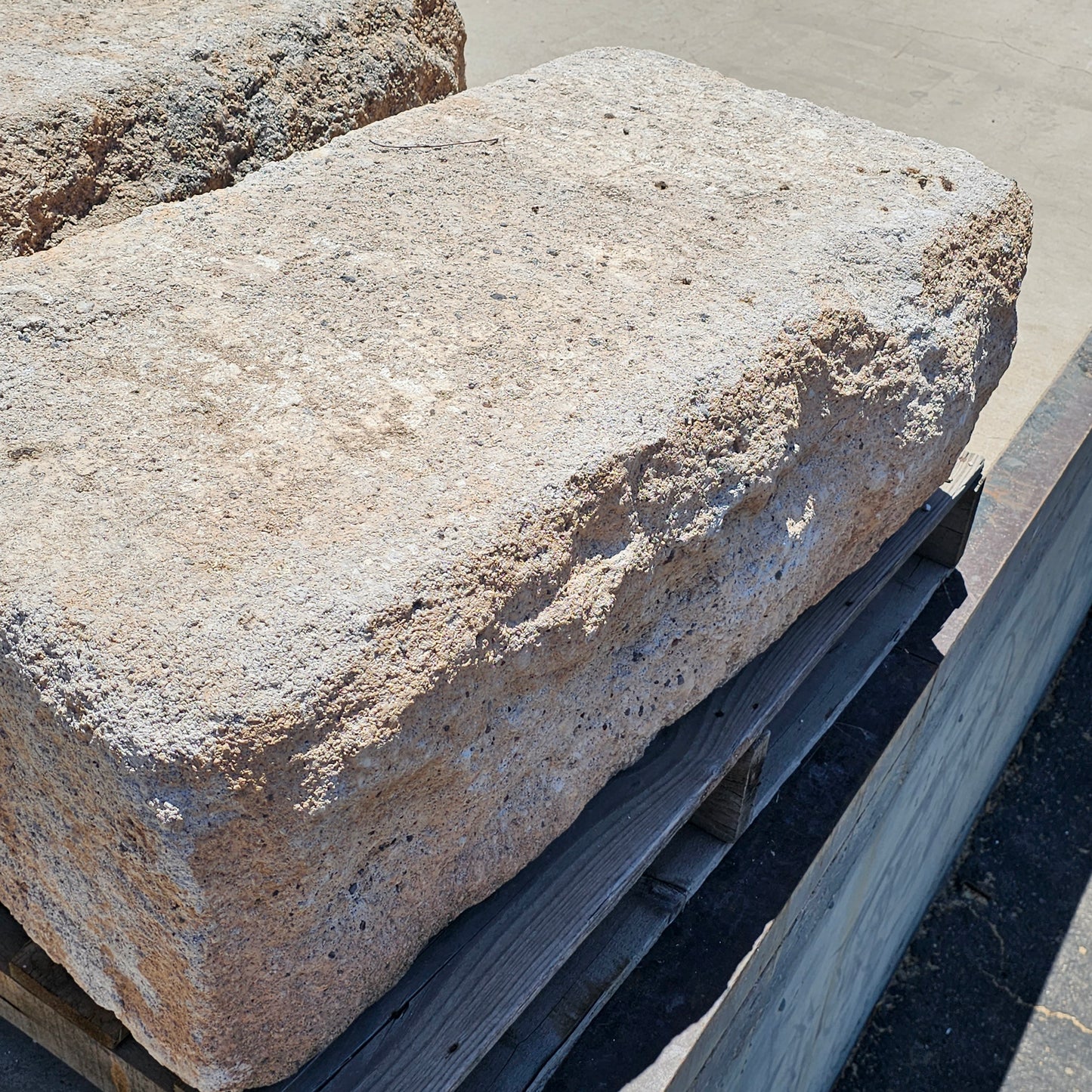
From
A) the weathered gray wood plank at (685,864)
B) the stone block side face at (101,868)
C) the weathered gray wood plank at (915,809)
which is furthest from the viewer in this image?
the weathered gray wood plank at (915,809)

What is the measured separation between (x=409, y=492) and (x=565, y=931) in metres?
0.52

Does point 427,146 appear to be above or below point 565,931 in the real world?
above

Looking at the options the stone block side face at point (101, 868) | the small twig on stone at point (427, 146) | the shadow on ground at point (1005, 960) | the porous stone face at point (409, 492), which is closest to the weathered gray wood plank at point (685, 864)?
the porous stone face at point (409, 492)

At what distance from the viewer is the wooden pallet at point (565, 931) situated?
121cm

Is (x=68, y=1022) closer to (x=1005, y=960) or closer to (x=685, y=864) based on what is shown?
(x=685, y=864)

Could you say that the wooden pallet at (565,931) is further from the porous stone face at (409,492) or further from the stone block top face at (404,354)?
the stone block top face at (404,354)

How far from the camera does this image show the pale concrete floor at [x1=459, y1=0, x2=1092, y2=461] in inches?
143

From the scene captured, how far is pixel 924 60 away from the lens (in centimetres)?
430

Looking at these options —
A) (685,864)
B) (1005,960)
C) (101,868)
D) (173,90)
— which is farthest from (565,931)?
(1005,960)

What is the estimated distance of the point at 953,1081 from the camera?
9.61ft

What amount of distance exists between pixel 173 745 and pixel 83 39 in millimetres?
1330

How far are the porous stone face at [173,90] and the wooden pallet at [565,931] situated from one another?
95cm

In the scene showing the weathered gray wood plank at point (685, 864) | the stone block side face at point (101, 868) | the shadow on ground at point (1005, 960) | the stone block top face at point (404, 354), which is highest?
the stone block top face at point (404, 354)

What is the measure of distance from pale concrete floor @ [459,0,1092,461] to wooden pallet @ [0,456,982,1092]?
2.02 m
